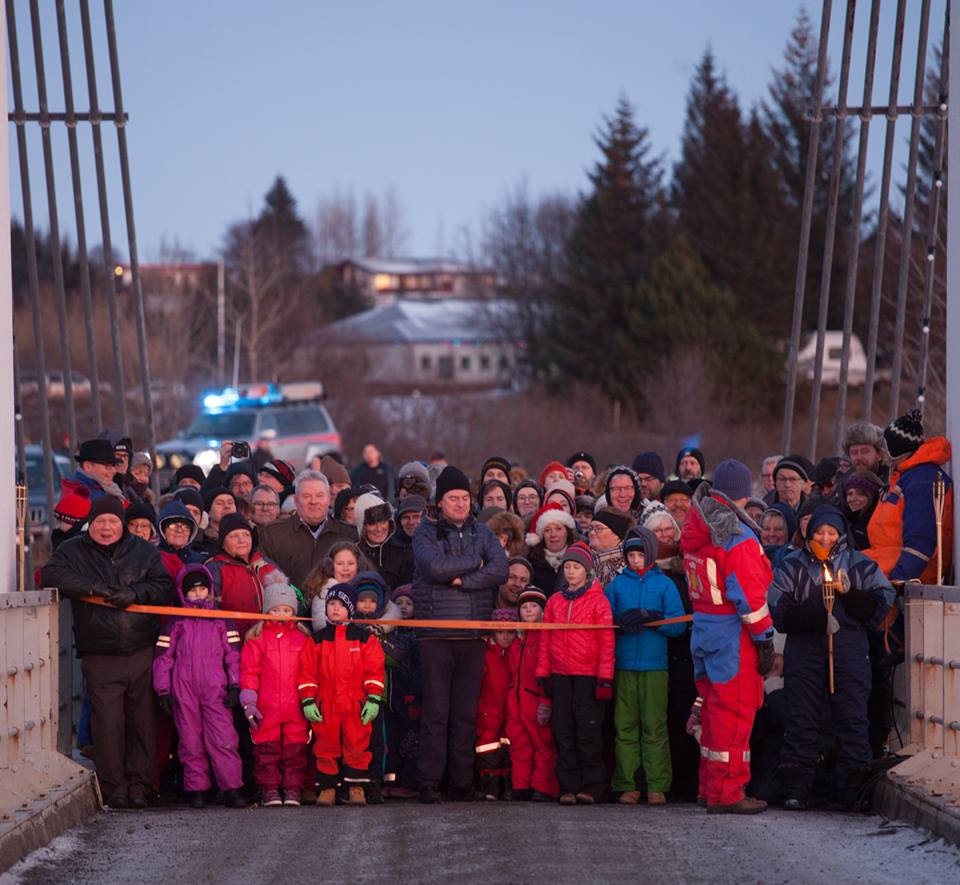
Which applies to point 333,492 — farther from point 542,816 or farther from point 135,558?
point 542,816

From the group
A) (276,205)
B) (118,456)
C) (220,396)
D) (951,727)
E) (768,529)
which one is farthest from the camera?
(276,205)

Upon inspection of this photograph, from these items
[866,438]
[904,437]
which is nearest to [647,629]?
[904,437]

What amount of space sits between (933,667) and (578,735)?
2.17m

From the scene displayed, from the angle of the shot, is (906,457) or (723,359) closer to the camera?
(906,457)

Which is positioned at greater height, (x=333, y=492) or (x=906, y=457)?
(x=906, y=457)

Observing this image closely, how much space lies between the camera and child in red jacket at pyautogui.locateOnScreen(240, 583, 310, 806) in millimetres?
10500

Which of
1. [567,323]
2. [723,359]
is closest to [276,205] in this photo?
[567,323]

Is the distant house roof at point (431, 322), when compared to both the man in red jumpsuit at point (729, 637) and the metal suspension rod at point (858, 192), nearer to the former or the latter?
the metal suspension rod at point (858, 192)

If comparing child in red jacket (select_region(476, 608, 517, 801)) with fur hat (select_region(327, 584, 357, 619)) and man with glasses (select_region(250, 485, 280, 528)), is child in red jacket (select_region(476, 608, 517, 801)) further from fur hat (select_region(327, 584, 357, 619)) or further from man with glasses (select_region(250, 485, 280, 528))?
man with glasses (select_region(250, 485, 280, 528))

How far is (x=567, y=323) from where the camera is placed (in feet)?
212

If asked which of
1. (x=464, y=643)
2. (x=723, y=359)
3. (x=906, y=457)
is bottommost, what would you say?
(x=723, y=359)

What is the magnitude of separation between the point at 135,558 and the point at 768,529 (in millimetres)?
3949

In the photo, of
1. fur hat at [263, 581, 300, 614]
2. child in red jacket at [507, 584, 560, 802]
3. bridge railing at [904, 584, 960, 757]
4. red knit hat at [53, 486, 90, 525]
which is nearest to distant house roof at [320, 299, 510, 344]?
red knit hat at [53, 486, 90, 525]

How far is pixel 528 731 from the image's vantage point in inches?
431
